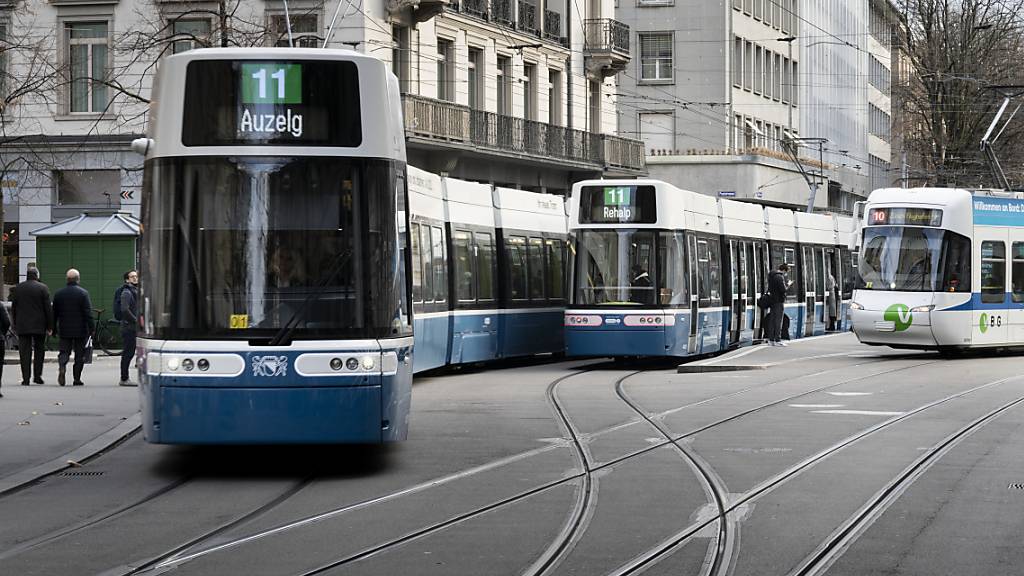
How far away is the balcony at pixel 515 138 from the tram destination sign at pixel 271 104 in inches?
1042

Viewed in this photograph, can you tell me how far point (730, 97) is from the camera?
233ft

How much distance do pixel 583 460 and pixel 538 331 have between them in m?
16.0

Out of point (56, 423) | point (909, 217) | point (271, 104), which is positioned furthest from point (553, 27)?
point (271, 104)

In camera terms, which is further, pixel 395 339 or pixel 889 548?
pixel 395 339

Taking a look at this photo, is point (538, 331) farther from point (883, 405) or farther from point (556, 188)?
point (556, 188)

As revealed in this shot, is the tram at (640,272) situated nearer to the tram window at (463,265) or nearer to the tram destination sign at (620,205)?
the tram destination sign at (620,205)

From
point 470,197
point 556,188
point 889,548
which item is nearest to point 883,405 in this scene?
point 470,197

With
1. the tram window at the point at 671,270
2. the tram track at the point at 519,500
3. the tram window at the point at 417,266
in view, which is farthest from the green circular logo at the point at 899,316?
the tram track at the point at 519,500

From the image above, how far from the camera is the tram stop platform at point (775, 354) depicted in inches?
1084

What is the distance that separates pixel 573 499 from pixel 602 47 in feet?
141

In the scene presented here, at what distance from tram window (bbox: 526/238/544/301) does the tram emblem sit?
17.1 meters

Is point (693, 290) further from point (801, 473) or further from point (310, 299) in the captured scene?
point (310, 299)

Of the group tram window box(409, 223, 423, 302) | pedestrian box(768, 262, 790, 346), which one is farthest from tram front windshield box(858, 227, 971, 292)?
tram window box(409, 223, 423, 302)

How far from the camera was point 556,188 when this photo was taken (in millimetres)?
52062
